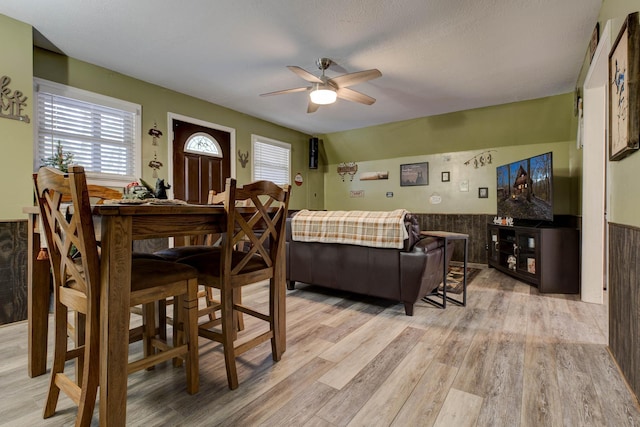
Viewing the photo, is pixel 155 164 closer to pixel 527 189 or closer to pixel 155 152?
pixel 155 152

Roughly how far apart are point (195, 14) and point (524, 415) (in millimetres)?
3465

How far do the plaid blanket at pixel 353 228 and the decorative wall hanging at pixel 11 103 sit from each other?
260 centimetres

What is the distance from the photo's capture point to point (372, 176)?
650 centimetres

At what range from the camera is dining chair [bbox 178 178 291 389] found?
5.15ft

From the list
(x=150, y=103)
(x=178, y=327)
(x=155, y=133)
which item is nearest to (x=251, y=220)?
(x=178, y=327)

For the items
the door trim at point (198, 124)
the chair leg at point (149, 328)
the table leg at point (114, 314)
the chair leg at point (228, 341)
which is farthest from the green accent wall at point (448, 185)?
the table leg at point (114, 314)

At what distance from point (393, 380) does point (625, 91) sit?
205 cm

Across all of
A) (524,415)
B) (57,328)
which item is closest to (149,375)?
(57,328)

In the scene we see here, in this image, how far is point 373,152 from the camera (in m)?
6.36

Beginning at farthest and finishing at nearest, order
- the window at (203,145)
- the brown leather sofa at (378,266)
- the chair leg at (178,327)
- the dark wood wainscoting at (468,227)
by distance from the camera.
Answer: the dark wood wainscoting at (468,227) → the window at (203,145) → the brown leather sofa at (378,266) → the chair leg at (178,327)

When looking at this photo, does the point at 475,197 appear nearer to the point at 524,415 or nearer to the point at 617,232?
the point at 617,232

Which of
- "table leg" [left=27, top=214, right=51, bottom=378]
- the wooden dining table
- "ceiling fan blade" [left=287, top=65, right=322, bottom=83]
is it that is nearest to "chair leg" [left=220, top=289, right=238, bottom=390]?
the wooden dining table

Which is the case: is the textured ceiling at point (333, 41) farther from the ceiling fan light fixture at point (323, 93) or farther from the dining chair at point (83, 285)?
the dining chair at point (83, 285)

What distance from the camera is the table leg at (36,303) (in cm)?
168
